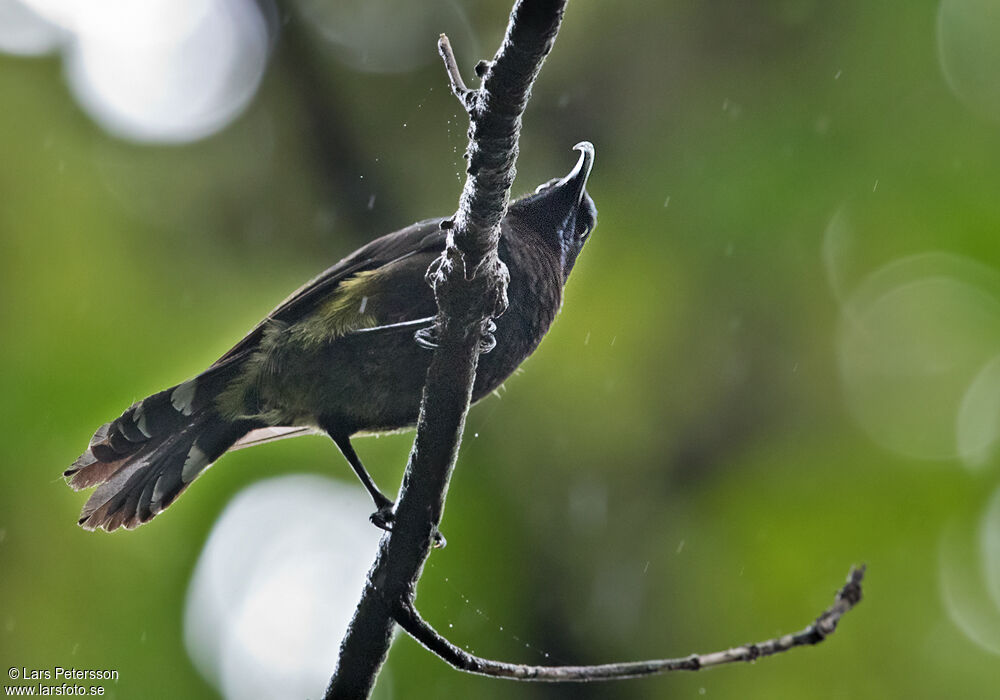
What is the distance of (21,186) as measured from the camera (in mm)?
3637

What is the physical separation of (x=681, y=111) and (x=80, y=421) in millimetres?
2533

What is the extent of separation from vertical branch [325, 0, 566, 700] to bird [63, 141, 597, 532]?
562 mm

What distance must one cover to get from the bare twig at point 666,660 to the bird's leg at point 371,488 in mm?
683

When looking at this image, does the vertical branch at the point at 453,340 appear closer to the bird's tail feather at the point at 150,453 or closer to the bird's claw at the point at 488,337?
the bird's claw at the point at 488,337

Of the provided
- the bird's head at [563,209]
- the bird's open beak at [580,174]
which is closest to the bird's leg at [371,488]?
the bird's head at [563,209]

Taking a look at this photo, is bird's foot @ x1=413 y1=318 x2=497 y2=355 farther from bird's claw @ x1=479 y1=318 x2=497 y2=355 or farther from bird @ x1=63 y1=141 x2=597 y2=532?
bird @ x1=63 y1=141 x2=597 y2=532

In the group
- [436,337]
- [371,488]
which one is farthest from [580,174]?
[436,337]

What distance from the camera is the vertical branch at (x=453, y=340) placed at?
1.67 m

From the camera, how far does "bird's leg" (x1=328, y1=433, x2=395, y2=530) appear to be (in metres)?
2.75

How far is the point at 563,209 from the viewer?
335 centimetres

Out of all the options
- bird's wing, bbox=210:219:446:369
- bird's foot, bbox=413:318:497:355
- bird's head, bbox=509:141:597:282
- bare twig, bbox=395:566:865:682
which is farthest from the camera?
bird's head, bbox=509:141:597:282

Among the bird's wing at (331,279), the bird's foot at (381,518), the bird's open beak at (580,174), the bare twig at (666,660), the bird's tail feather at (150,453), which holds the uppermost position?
the bird's open beak at (580,174)

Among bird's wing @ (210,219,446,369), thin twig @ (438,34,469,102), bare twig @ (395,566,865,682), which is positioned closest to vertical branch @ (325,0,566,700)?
thin twig @ (438,34,469,102)

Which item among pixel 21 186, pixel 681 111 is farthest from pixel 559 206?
pixel 21 186
